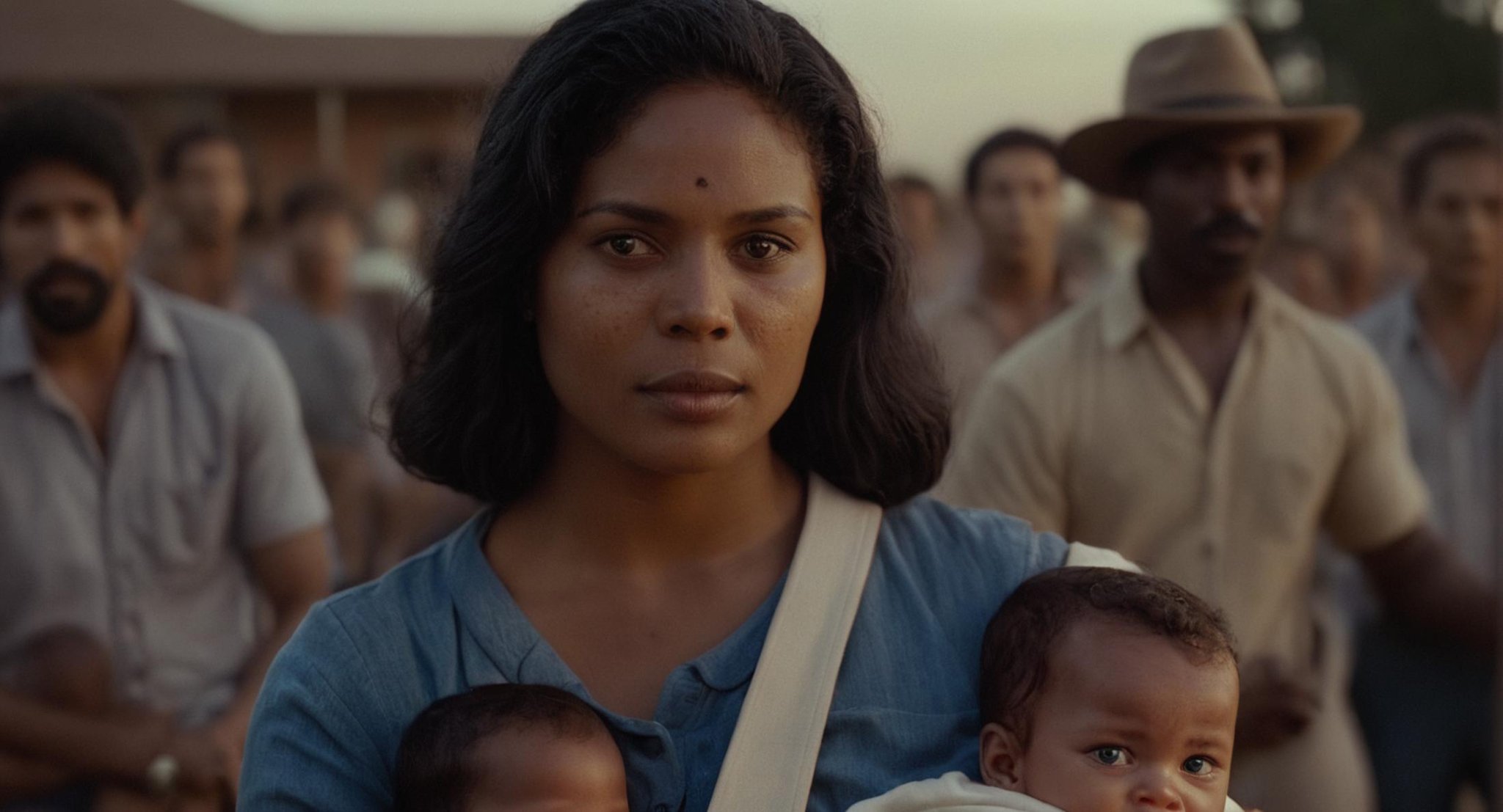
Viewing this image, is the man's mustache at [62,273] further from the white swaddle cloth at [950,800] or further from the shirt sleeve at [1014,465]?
the white swaddle cloth at [950,800]

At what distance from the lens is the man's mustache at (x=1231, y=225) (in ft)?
16.6

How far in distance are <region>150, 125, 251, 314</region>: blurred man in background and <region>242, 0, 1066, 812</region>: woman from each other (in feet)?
21.1

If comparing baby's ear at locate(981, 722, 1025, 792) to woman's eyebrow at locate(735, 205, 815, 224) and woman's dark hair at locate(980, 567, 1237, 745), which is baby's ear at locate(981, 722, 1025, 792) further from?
woman's eyebrow at locate(735, 205, 815, 224)

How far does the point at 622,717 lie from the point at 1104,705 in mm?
659

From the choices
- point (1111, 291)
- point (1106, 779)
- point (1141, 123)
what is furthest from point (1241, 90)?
point (1106, 779)

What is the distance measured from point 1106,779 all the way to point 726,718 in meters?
0.52

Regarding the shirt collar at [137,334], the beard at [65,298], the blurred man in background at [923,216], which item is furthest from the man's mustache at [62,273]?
the blurred man in background at [923,216]

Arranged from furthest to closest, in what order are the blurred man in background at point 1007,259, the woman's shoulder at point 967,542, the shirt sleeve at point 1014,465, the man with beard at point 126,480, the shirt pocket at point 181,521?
the blurred man in background at point 1007,259 → the shirt pocket at point 181,521 → the man with beard at point 126,480 → the shirt sleeve at point 1014,465 → the woman's shoulder at point 967,542

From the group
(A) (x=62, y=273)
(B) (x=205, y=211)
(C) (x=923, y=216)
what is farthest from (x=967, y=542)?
(C) (x=923, y=216)

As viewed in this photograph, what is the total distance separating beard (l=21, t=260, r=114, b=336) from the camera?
5.09 metres

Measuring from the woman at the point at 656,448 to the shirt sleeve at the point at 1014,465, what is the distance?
2128mm

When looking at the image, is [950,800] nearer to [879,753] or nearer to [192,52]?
[879,753]

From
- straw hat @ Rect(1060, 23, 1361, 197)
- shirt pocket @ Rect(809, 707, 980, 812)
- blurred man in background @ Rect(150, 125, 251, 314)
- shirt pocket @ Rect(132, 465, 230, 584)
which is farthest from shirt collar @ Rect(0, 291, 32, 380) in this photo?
blurred man in background @ Rect(150, 125, 251, 314)

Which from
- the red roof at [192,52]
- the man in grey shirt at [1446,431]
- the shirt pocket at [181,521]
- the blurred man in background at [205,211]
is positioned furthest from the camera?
the red roof at [192,52]
